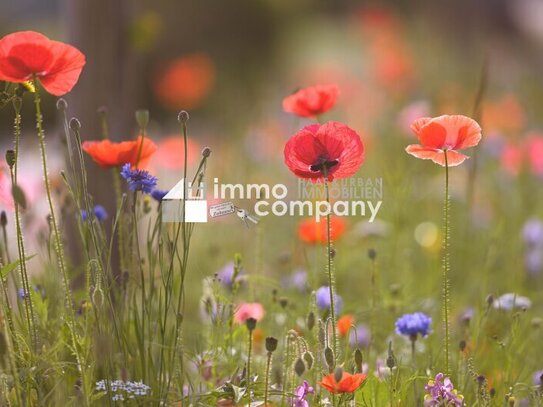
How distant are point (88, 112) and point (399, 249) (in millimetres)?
1269

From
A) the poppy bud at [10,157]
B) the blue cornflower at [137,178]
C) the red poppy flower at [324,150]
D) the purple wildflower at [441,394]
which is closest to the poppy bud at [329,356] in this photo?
the purple wildflower at [441,394]

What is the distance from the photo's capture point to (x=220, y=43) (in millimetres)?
9289

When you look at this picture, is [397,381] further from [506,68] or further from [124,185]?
[506,68]

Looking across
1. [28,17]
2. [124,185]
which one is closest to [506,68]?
[28,17]

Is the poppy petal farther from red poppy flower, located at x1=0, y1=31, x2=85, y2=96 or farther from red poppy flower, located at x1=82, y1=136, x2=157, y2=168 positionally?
red poppy flower, located at x1=0, y1=31, x2=85, y2=96

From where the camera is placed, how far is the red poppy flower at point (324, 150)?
5.49ft

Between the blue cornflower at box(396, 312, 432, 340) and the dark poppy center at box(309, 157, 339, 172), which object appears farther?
the blue cornflower at box(396, 312, 432, 340)

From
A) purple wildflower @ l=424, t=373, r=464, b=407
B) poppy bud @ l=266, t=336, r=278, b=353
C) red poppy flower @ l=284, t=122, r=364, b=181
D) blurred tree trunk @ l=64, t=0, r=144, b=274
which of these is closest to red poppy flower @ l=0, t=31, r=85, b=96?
red poppy flower @ l=284, t=122, r=364, b=181

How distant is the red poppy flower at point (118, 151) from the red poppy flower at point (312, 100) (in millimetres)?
341

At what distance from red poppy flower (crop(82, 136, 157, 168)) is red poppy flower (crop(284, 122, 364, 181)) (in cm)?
31

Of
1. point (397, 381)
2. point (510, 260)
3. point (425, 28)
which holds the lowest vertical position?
point (397, 381)

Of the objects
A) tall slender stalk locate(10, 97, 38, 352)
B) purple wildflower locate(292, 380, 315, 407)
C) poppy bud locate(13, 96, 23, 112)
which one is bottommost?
purple wildflower locate(292, 380, 315, 407)

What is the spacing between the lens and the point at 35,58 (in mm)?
1635

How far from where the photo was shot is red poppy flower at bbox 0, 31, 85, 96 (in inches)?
63.6
